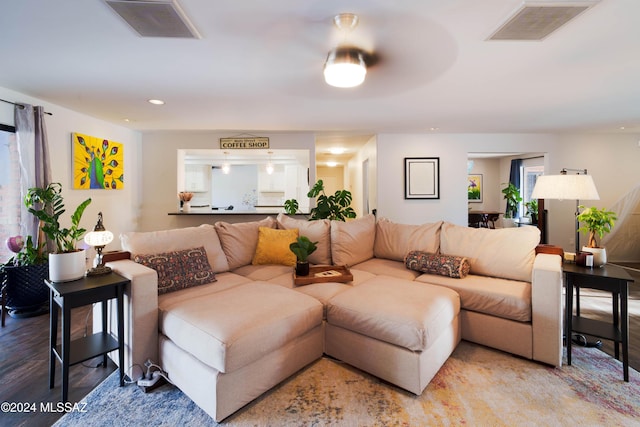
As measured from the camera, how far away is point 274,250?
114 inches

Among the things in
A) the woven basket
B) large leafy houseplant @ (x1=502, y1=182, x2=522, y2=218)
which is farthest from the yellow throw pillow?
large leafy houseplant @ (x1=502, y1=182, x2=522, y2=218)

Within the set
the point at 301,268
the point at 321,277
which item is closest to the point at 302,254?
the point at 301,268

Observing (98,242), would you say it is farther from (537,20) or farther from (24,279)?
(537,20)

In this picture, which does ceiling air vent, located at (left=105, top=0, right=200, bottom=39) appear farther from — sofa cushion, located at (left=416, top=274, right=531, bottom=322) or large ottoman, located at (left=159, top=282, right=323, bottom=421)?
sofa cushion, located at (left=416, top=274, right=531, bottom=322)

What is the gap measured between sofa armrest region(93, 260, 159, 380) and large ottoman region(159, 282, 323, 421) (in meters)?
0.06

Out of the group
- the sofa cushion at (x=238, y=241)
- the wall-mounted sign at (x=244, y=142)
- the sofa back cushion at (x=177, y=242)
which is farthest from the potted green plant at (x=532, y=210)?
the sofa back cushion at (x=177, y=242)

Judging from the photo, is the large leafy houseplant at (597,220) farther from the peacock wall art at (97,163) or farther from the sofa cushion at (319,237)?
the peacock wall art at (97,163)

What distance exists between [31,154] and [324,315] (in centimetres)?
358

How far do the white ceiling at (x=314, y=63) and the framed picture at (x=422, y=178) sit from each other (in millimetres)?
1284

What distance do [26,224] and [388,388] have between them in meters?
3.86

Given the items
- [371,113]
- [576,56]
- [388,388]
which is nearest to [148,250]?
[388,388]

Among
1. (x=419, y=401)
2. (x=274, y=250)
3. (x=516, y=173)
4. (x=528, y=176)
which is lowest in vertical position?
(x=419, y=401)

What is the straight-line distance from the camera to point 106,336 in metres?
1.93

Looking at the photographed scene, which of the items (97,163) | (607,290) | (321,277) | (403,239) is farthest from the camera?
(97,163)
